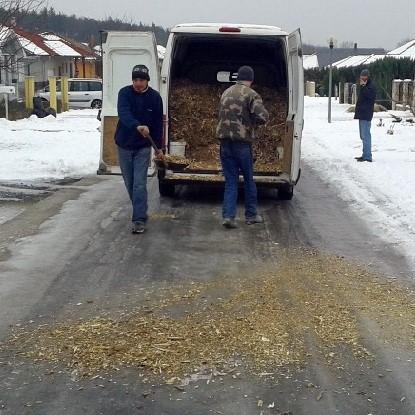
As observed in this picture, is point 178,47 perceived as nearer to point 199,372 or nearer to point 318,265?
point 318,265

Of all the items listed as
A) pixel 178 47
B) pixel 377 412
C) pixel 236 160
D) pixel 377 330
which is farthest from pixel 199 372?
pixel 178 47

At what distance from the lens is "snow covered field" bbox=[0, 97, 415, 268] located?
8625mm

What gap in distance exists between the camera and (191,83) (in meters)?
10.9

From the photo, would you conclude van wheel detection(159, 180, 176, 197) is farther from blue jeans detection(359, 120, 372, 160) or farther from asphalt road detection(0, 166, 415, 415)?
blue jeans detection(359, 120, 372, 160)

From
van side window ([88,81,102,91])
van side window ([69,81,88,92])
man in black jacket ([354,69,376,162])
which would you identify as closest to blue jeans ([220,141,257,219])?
man in black jacket ([354,69,376,162])

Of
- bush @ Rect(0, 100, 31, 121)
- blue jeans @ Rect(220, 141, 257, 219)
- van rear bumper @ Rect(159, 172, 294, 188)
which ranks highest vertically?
blue jeans @ Rect(220, 141, 257, 219)

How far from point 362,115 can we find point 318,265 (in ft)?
26.9

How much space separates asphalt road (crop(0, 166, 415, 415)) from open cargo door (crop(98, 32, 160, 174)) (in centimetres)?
70

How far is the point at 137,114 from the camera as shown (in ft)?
25.3

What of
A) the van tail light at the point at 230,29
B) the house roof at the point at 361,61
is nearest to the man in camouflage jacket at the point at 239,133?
the van tail light at the point at 230,29

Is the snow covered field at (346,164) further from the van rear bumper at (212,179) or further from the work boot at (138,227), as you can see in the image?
the work boot at (138,227)

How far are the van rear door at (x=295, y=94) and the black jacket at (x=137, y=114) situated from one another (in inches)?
79.2

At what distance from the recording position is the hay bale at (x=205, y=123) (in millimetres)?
10219

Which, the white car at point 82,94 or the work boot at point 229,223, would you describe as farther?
the white car at point 82,94
